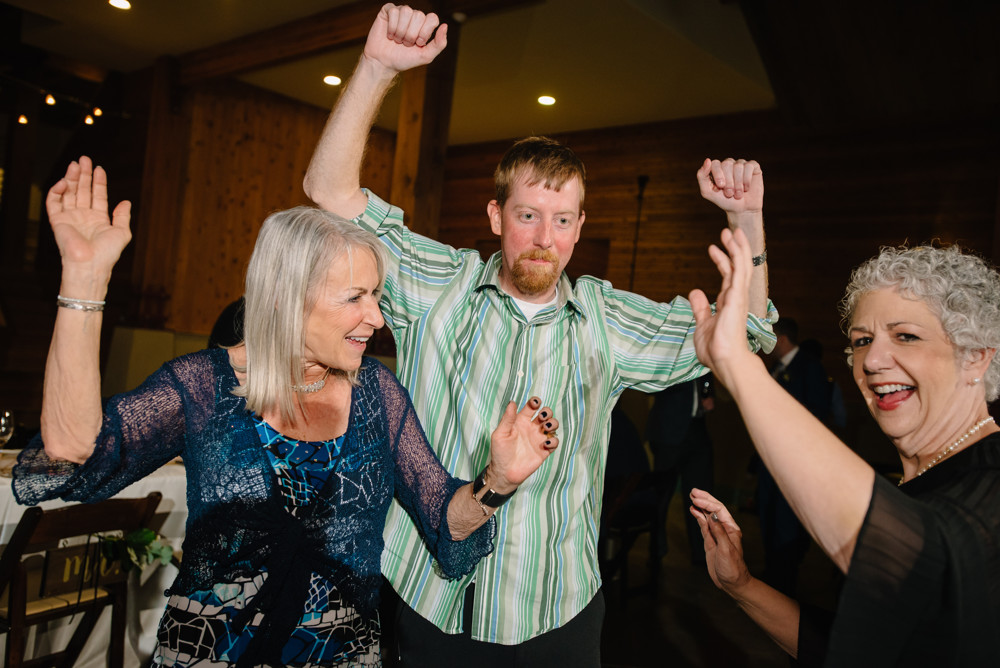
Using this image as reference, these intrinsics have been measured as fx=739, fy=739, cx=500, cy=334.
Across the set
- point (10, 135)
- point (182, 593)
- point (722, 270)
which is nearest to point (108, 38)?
point (10, 135)

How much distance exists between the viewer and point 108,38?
8.31 m

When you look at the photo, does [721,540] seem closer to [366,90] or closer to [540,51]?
[366,90]

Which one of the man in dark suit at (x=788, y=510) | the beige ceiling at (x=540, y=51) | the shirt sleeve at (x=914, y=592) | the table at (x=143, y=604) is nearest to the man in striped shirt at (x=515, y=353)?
the shirt sleeve at (x=914, y=592)

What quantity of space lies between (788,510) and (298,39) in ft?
20.3

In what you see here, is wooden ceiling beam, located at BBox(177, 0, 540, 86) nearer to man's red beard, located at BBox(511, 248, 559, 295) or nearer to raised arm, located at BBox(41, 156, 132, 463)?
man's red beard, located at BBox(511, 248, 559, 295)

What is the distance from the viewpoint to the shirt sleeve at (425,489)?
5.27 feet

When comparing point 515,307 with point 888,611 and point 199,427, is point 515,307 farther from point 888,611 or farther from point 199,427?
point 888,611

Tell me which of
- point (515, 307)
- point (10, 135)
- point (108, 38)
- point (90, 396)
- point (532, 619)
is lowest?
point (532, 619)

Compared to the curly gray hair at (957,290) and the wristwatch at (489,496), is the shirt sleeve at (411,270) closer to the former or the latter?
the wristwatch at (489,496)

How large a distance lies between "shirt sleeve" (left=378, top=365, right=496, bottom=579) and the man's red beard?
39 cm

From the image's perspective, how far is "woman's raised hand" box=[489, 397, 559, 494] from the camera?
4.83 feet

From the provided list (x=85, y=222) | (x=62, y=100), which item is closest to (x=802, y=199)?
(x=85, y=222)

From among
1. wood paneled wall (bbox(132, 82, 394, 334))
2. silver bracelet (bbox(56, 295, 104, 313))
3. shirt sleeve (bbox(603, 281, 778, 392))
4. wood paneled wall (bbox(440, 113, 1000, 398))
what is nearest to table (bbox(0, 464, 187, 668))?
silver bracelet (bbox(56, 295, 104, 313))

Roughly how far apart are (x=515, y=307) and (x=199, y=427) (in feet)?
2.56
